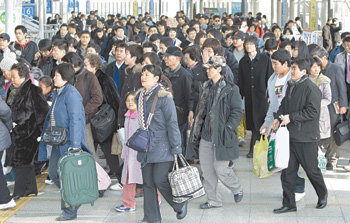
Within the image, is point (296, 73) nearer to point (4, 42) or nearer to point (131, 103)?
point (131, 103)

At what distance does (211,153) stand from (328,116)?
2.19m

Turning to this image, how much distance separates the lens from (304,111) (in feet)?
22.3

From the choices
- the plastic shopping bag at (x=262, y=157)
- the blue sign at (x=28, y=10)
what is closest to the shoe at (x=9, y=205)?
the plastic shopping bag at (x=262, y=157)

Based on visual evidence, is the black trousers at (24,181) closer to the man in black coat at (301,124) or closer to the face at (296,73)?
the man in black coat at (301,124)

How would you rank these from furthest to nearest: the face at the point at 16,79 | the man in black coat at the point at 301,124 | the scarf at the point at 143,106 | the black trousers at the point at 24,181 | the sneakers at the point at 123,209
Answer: the black trousers at the point at 24,181, the face at the point at 16,79, the sneakers at the point at 123,209, the man in black coat at the point at 301,124, the scarf at the point at 143,106

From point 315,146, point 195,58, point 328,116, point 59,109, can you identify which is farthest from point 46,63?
point 315,146

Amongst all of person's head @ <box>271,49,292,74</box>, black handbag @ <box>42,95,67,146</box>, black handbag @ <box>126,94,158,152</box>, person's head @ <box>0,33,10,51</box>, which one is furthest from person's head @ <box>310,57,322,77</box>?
person's head @ <box>0,33,10,51</box>

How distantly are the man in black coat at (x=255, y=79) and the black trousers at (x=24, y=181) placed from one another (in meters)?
3.56

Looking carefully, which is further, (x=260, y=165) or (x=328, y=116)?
(x=328, y=116)

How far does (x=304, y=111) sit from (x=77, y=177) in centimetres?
239

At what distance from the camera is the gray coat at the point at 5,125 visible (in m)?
7.23

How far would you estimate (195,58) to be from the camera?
30.9 feet

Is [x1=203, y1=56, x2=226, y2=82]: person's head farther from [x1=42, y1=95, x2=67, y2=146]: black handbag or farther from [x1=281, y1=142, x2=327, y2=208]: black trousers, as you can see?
[x1=42, y1=95, x2=67, y2=146]: black handbag

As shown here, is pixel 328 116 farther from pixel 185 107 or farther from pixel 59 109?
pixel 59 109
